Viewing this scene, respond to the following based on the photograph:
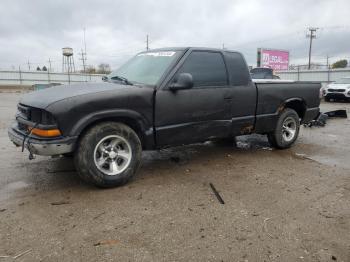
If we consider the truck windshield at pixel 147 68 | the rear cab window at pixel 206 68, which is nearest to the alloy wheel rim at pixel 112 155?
the truck windshield at pixel 147 68

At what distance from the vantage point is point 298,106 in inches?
282

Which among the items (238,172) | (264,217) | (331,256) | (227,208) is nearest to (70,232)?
(227,208)

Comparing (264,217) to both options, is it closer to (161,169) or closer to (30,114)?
(161,169)

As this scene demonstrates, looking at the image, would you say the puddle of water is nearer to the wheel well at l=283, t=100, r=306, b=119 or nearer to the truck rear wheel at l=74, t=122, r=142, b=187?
the truck rear wheel at l=74, t=122, r=142, b=187

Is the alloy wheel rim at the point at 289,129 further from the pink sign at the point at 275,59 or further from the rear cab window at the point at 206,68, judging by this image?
the pink sign at the point at 275,59

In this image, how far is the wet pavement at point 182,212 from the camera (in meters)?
2.95

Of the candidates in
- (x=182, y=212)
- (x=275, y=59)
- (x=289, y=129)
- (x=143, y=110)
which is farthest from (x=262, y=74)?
(x=275, y=59)

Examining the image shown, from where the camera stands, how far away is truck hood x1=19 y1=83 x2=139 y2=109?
407 centimetres

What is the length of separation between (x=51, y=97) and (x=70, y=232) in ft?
5.59

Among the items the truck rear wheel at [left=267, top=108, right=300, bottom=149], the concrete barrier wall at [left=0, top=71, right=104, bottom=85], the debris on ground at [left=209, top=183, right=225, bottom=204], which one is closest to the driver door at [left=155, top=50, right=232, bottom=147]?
the debris on ground at [left=209, top=183, right=225, bottom=204]

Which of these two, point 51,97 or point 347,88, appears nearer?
point 51,97

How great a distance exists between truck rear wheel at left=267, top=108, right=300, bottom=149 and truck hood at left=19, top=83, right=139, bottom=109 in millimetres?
3300

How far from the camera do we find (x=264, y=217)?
11.9 feet

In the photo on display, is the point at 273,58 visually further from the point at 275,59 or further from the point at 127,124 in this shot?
the point at 127,124
